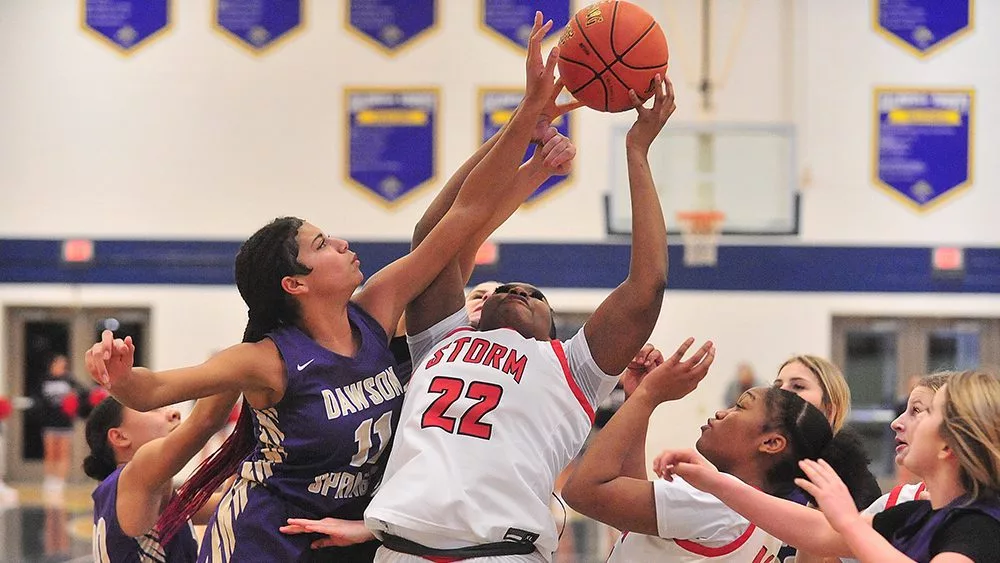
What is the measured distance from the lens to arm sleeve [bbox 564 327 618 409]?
9.49 feet

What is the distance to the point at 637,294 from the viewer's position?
112 inches

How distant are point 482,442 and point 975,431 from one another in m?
1.09

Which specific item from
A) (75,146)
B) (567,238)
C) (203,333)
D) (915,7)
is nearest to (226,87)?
(75,146)

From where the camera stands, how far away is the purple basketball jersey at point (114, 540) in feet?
10.7

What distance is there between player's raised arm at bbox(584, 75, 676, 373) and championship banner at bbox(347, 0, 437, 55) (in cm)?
1244

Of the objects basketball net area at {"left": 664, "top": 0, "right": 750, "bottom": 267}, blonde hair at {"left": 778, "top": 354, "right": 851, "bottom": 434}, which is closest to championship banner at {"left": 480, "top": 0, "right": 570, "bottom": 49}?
basketball net area at {"left": 664, "top": 0, "right": 750, "bottom": 267}

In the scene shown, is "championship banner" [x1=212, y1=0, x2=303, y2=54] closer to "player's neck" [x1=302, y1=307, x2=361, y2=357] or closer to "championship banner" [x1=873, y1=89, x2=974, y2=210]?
"championship banner" [x1=873, y1=89, x2=974, y2=210]

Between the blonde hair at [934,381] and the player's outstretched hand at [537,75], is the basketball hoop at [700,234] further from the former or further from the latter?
the player's outstretched hand at [537,75]

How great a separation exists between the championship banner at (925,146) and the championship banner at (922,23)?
656mm

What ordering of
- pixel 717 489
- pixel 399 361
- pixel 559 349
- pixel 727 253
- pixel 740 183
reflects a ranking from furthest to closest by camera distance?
pixel 727 253
pixel 740 183
pixel 399 361
pixel 559 349
pixel 717 489

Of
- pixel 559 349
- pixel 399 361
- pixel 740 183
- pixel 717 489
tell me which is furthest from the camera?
pixel 740 183

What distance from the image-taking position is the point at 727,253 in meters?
14.4

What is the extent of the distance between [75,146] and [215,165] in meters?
1.93

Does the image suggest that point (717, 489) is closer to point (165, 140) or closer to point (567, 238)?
point (567, 238)
